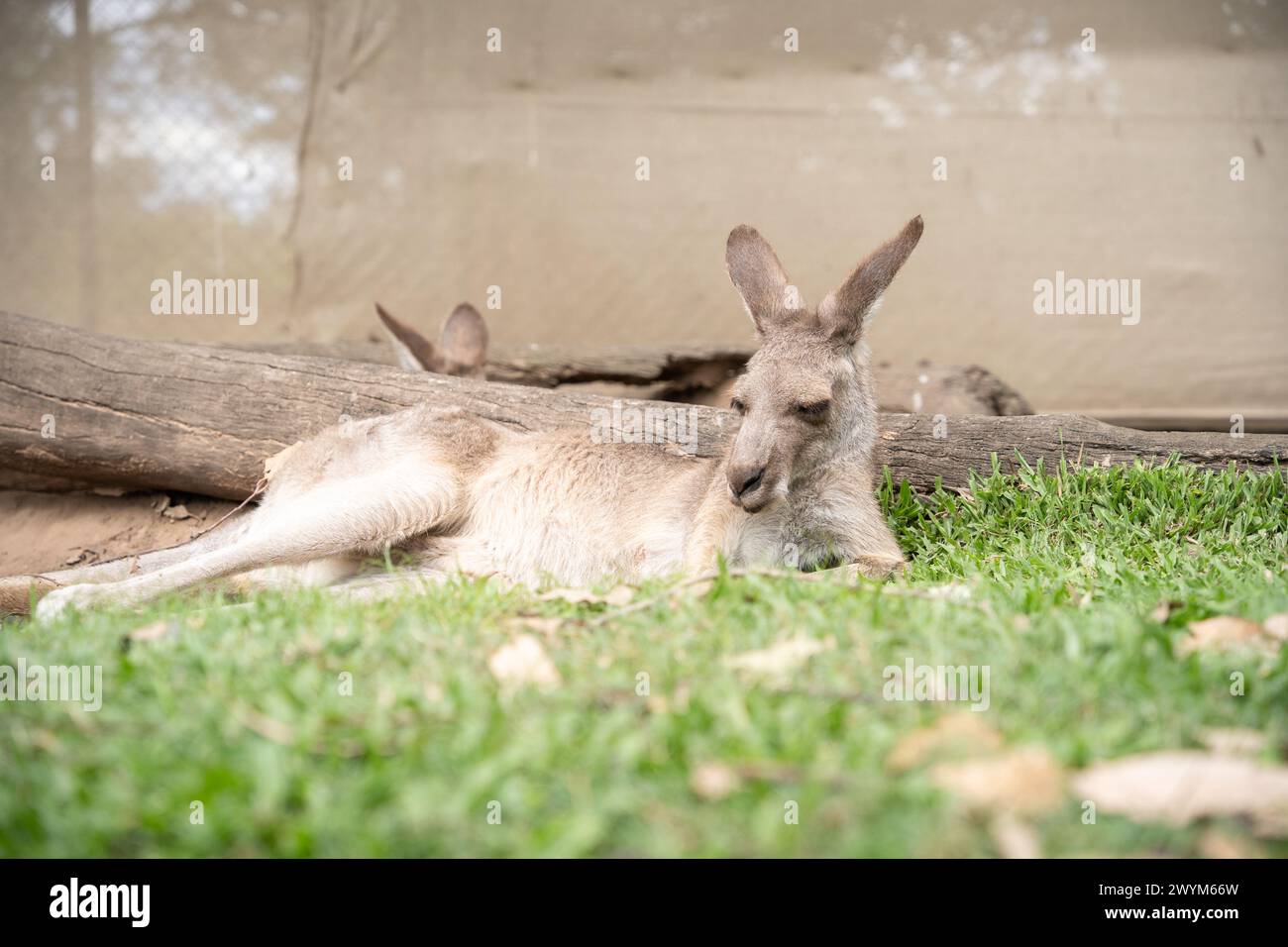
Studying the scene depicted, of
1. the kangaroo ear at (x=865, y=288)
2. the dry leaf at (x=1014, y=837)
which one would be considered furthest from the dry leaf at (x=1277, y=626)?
the kangaroo ear at (x=865, y=288)

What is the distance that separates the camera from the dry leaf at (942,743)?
183 cm

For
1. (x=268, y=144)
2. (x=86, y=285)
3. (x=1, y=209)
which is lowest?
(x=86, y=285)

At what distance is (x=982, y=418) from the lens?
18.1 ft

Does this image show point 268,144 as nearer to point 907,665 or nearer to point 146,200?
point 146,200

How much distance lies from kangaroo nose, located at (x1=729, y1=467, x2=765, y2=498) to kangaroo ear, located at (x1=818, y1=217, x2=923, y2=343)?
33.6 inches

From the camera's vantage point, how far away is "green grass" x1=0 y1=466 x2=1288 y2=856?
169 cm

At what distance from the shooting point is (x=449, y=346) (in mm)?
6988

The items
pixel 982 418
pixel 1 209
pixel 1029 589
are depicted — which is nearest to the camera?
pixel 1029 589

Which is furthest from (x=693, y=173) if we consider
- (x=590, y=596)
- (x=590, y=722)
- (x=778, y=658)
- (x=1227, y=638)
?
(x=590, y=722)

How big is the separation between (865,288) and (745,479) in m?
1.06

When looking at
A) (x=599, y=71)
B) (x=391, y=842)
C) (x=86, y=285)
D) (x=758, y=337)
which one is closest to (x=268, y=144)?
(x=86, y=285)

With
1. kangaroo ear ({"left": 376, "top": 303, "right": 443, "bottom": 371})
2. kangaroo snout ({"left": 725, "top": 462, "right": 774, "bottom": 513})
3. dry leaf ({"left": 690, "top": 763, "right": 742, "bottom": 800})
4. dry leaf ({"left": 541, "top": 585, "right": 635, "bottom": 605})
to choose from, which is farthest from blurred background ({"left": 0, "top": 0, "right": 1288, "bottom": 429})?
dry leaf ({"left": 690, "top": 763, "right": 742, "bottom": 800})

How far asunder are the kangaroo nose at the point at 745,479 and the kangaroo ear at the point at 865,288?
33.6 inches
